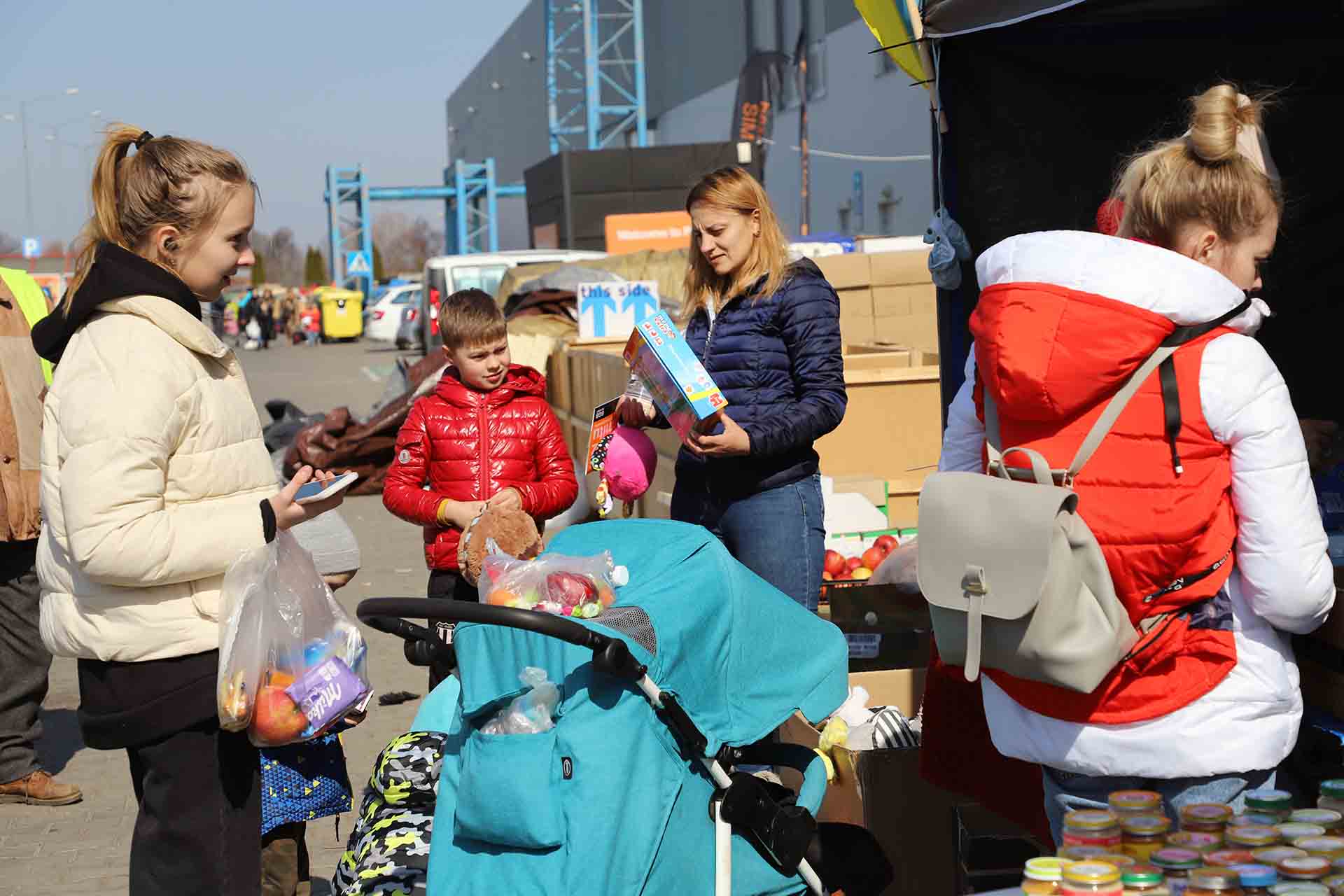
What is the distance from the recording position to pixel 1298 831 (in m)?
2.37

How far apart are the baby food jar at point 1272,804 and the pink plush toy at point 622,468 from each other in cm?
235

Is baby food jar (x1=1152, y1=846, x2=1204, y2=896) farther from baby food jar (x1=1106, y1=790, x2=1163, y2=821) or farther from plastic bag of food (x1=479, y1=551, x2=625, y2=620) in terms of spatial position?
plastic bag of food (x1=479, y1=551, x2=625, y2=620)

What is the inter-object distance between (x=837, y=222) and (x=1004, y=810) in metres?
32.3

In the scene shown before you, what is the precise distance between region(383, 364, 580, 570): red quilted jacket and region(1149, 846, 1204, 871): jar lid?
2996 mm

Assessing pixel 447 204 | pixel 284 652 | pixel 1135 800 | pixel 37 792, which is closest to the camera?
pixel 1135 800

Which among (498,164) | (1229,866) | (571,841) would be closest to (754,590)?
(571,841)

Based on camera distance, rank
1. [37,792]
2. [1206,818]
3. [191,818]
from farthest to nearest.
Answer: [37,792], [191,818], [1206,818]

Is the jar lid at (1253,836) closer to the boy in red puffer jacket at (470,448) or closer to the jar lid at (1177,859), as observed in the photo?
the jar lid at (1177,859)

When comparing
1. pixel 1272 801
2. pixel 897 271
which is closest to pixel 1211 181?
pixel 1272 801

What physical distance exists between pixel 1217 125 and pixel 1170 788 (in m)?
1.23

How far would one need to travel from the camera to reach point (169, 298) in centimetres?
314

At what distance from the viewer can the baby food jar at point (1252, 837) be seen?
2.36m

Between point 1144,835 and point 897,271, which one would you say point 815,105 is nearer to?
point 897,271

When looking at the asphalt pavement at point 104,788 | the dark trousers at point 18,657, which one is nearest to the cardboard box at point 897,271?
the asphalt pavement at point 104,788
